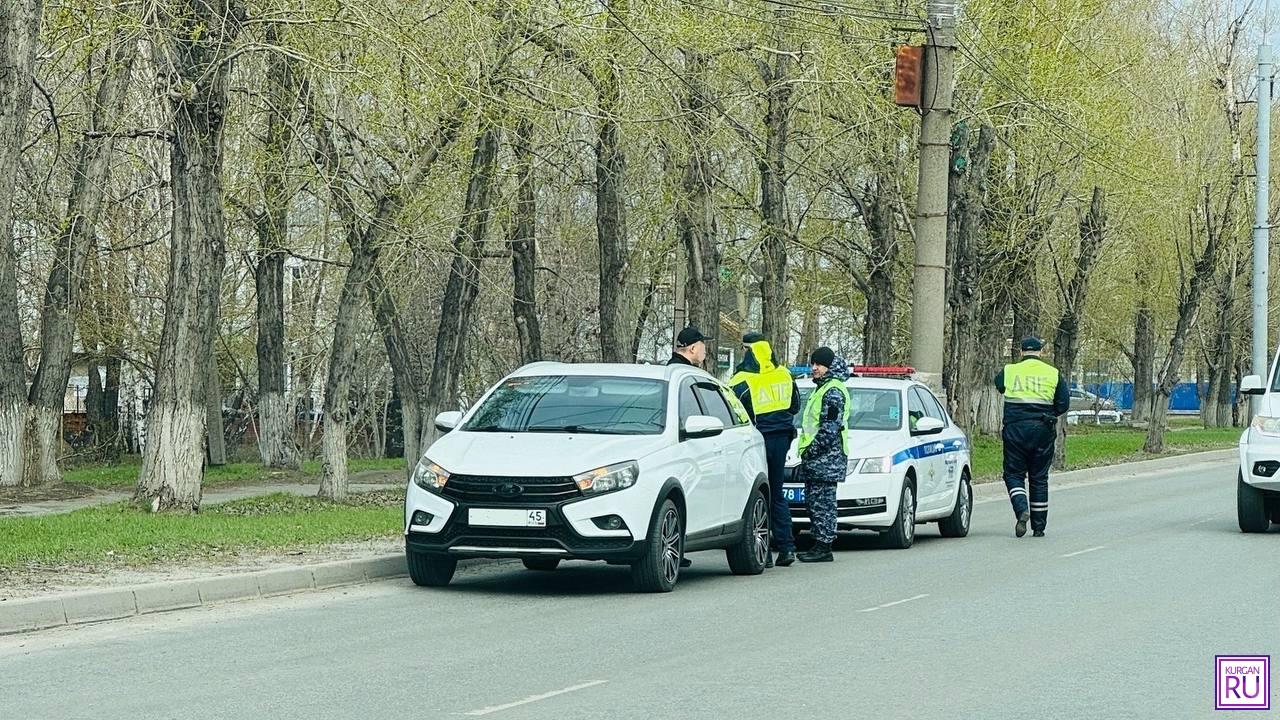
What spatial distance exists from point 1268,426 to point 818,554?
17.3ft

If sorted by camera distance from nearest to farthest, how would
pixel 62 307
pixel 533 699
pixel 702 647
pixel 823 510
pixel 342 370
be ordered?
pixel 533 699, pixel 702 647, pixel 823 510, pixel 342 370, pixel 62 307

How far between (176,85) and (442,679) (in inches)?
409

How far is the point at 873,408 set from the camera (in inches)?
746

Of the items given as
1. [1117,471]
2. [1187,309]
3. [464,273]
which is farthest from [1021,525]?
[1187,309]

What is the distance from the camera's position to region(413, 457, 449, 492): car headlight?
43.9 feet

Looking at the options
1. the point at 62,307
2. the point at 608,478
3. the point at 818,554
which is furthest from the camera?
the point at 62,307

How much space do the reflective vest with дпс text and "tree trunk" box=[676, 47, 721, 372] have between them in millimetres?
8843

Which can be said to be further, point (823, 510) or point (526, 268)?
point (526, 268)

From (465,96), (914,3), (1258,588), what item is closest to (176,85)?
(465,96)

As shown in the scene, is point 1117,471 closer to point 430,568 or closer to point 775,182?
point 775,182

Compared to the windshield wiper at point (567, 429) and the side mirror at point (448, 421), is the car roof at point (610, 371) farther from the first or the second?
the windshield wiper at point (567, 429)

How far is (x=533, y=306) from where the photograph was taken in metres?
30.7

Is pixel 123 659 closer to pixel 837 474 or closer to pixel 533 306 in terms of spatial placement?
pixel 837 474

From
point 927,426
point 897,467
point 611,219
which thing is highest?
point 611,219
